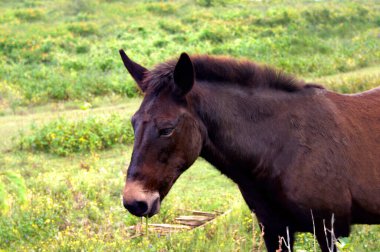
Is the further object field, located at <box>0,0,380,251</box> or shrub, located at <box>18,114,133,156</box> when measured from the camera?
shrub, located at <box>18,114,133,156</box>

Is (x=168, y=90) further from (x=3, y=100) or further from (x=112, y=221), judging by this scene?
(x=3, y=100)

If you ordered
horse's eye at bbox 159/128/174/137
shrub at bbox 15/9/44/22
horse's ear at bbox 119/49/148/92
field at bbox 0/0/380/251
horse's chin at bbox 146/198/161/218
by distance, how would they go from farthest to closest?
shrub at bbox 15/9/44/22 → field at bbox 0/0/380/251 → horse's ear at bbox 119/49/148/92 → horse's eye at bbox 159/128/174/137 → horse's chin at bbox 146/198/161/218

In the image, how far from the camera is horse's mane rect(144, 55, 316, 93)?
13.9 feet

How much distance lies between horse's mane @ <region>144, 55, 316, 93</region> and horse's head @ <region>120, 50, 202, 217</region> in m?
0.14

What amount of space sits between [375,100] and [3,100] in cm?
1180

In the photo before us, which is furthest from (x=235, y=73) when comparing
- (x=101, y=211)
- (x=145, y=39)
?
(x=145, y=39)

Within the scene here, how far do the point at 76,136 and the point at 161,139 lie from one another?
7286mm

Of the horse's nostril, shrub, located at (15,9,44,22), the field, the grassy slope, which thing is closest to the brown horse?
the horse's nostril

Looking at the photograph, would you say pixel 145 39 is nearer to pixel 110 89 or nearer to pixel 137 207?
pixel 110 89

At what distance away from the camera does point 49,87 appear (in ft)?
50.2

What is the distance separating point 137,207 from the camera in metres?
3.64

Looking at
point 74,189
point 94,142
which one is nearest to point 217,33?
point 94,142

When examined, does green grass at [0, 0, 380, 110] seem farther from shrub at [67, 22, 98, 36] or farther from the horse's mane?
the horse's mane

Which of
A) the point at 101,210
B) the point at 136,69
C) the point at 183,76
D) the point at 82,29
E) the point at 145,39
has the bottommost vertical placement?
the point at 82,29
